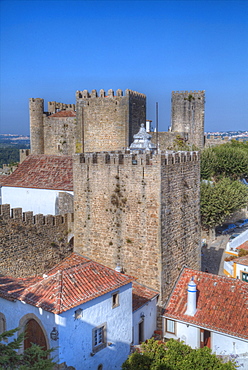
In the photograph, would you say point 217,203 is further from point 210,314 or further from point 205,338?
point 205,338

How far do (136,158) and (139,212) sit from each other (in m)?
2.03

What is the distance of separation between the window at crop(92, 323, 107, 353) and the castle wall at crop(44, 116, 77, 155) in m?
16.8

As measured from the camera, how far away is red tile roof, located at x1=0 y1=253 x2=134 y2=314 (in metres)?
10.0

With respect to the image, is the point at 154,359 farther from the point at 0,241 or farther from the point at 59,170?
the point at 59,170

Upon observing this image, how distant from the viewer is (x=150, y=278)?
14.5 m

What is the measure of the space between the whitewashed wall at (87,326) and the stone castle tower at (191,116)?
1071 inches

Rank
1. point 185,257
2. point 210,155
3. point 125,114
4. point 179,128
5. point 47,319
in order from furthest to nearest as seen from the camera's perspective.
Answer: point 179,128 → point 210,155 → point 125,114 → point 185,257 → point 47,319

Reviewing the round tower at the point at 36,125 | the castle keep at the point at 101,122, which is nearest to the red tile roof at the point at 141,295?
the castle keep at the point at 101,122

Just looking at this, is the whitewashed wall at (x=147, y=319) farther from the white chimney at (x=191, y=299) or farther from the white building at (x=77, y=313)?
the white chimney at (x=191, y=299)

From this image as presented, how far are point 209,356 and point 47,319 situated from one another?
4.29 metres

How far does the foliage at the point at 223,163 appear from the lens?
3481 centimetres

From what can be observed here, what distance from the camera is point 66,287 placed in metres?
10.7

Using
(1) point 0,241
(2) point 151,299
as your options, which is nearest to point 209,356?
(2) point 151,299

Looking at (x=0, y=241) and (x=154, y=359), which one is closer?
(x=154, y=359)
